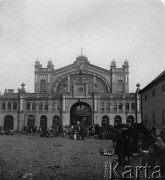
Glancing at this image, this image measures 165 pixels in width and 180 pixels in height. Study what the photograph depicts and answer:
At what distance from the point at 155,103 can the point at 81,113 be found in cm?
2697

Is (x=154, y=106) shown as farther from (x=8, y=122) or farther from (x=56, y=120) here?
(x=8, y=122)

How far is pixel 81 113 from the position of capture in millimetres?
52312

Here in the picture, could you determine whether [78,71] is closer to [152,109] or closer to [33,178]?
[152,109]

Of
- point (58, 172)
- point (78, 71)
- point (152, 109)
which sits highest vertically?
point (78, 71)

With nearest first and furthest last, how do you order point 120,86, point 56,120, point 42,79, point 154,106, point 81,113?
point 154,106 → point 56,120 → point 81,113 → point 120,86 → point 42,79

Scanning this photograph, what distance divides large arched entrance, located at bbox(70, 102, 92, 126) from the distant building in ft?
67.7

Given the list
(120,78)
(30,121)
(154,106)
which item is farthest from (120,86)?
(154,106)

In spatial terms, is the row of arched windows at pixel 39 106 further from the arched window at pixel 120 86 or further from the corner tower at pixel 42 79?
the arched window at pixel 120 86

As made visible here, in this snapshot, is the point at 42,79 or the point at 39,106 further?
the point at 42,79

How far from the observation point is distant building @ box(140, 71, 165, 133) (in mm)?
23872

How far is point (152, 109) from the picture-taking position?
27.7 m

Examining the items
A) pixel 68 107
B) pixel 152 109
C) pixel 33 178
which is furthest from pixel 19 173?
pixel 68 107

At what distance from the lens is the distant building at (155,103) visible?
940 inches

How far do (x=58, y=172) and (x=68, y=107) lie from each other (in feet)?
135
